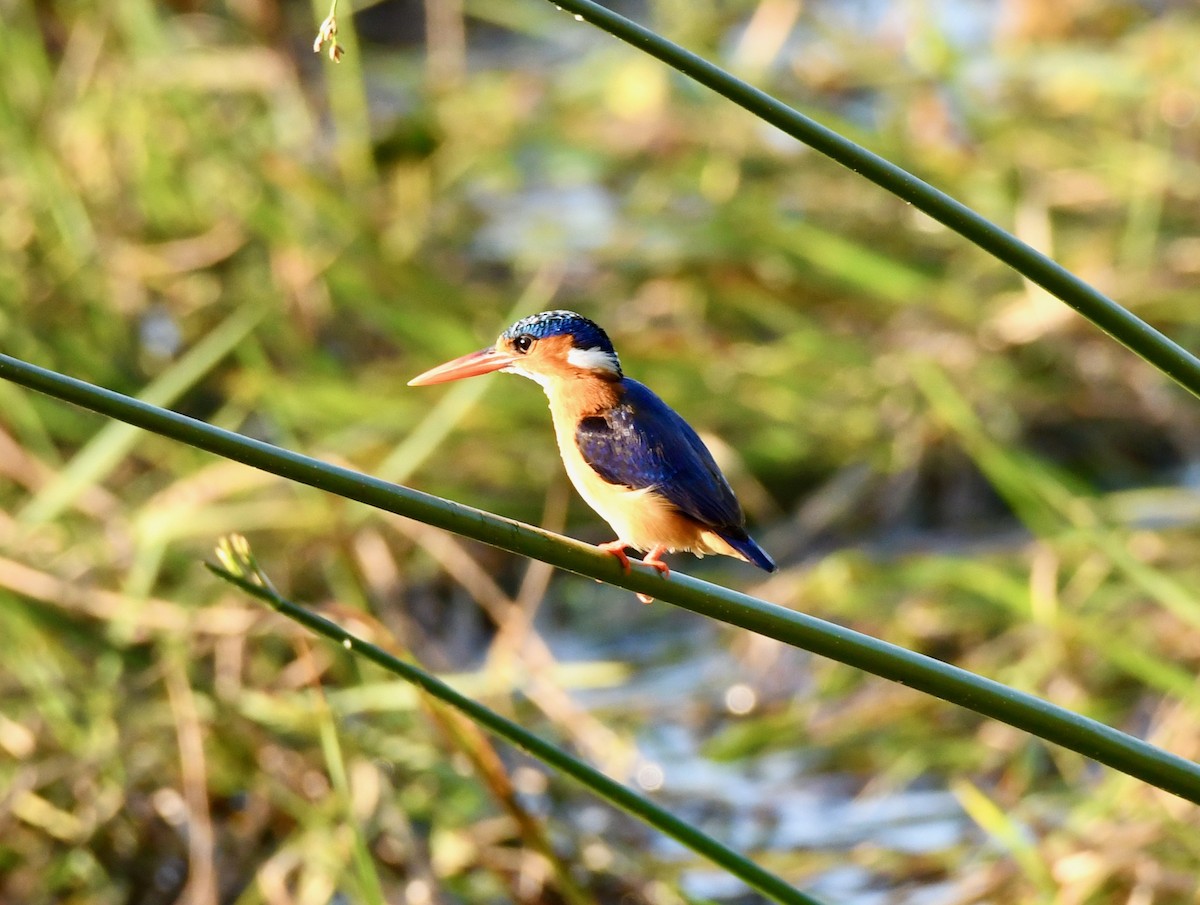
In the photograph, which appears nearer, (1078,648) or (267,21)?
(1078,648)

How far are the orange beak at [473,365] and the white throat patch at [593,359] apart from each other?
0.04m

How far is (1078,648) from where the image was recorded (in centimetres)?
268

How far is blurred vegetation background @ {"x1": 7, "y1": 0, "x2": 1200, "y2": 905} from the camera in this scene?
2.37m

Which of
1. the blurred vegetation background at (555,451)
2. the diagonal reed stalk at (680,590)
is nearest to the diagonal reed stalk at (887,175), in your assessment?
the diagonal reed stalk at (680,590)

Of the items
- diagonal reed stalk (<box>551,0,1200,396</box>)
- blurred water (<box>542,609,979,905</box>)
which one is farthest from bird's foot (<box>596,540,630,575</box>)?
blurred water (<box>542,609,979,905</box>)

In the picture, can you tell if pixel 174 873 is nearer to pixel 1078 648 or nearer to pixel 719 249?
pixel 1078 648

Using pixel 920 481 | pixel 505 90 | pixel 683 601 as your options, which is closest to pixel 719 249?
pixel 920 481

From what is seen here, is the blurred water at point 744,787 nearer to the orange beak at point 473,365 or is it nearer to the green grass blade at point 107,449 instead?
the green grass blade at point 107,449

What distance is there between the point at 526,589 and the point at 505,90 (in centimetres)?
199

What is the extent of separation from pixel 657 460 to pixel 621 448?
0.10 ft

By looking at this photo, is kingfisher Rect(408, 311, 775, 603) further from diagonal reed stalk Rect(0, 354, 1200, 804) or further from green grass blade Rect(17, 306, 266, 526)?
green grass blade Rect(17, 306, 266, 526)

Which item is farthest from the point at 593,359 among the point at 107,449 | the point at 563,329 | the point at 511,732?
the point at 107,449

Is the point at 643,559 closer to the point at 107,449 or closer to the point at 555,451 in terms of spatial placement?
the point at 107,449

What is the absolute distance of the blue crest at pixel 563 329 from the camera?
4.16ft
